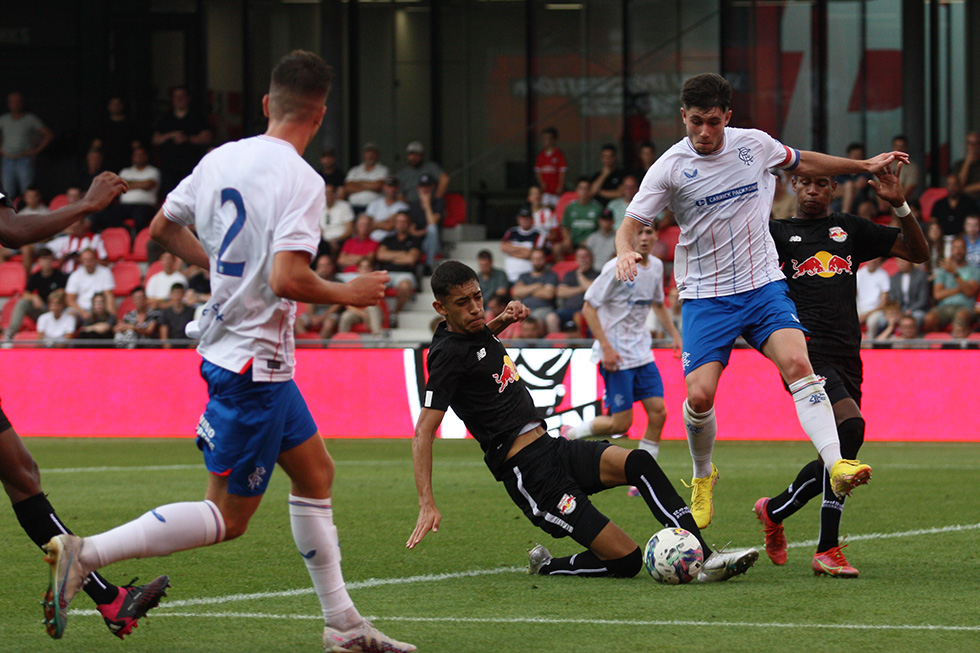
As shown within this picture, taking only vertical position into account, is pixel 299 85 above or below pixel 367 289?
above

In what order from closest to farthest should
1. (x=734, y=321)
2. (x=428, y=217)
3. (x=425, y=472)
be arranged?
(x=425, y=472)
(x=734, y=321)
(x=428, y=217)

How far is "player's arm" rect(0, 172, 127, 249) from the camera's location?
4668 mm

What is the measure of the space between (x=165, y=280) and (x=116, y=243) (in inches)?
97.5

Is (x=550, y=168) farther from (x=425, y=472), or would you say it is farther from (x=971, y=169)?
(x=425, y=472)

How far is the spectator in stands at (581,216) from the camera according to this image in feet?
62.3

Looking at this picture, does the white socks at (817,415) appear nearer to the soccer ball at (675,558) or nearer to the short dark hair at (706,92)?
the soccer ball at (675,558)

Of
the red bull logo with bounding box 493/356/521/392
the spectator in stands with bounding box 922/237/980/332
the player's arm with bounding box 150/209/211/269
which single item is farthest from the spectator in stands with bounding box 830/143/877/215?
the player's arm with bounding box 150/209/211/269

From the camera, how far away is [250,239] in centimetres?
426

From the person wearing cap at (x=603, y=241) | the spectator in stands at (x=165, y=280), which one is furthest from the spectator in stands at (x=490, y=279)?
the spectator in stands at (x=165, y=280)

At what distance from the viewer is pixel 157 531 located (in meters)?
4.29

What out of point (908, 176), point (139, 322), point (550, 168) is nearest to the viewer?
point (139, 322)

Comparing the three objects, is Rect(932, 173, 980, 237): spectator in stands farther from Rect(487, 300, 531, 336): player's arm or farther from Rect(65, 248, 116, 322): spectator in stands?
Rect(487, 300, 531, 336): player's arm

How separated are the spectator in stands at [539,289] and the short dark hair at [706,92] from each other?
1022 cm

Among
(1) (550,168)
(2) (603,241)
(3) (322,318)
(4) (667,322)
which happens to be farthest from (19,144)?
(4) (667,322)
